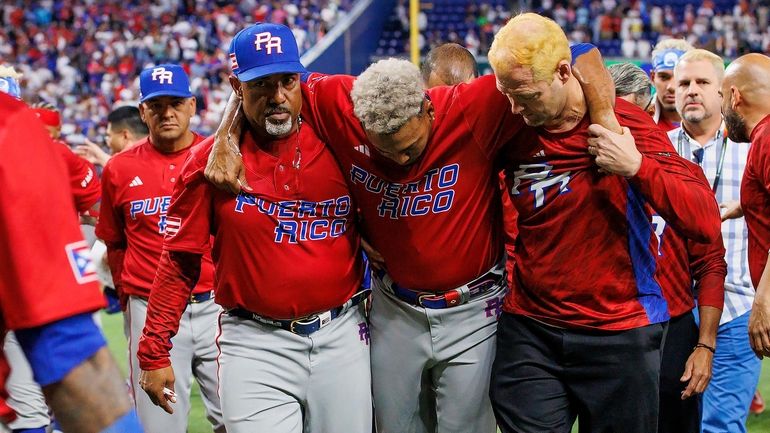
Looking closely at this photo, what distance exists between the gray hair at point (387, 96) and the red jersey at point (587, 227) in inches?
17.0

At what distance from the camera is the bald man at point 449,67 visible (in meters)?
5.04

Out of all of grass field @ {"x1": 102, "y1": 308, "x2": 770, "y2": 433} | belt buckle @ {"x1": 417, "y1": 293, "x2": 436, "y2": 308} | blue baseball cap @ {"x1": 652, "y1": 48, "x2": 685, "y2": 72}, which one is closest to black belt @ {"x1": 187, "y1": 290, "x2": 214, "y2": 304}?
grass field @ {"x1": 102, "y1": 308, "x2": 770, "y2": 433}

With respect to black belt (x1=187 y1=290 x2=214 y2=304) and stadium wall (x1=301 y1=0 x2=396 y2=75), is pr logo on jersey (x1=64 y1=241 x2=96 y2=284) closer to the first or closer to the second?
black belt (x1=187 y1=290 x2=214 y2=304)

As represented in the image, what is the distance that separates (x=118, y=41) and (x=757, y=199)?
2491cm

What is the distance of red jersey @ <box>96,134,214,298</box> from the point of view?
5473 millimetres

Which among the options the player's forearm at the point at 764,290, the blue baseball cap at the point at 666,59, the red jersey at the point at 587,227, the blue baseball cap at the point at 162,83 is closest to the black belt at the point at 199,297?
the blue baseball cap at the point at 162,83

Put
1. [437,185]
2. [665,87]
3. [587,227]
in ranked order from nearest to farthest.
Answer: [587,227]
[437,185]
[665,87]

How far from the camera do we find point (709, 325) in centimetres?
394

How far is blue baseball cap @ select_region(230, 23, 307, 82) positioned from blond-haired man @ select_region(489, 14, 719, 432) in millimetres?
878

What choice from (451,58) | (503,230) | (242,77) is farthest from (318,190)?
(451,58)

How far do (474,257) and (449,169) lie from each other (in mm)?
373

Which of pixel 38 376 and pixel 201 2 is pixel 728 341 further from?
pixel 201 2

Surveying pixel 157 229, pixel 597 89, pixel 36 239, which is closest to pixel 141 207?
pixel 157 229

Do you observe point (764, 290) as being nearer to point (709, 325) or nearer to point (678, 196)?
point (709, 325)
